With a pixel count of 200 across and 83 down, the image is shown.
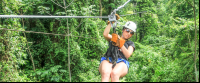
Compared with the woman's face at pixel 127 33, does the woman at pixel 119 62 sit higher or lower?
lower

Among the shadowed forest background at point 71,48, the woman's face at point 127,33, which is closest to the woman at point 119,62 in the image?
the woman's face at point 127,33

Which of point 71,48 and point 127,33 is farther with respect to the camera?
point 71,48

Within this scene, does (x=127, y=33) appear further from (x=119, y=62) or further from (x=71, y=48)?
(x=71, y=48)

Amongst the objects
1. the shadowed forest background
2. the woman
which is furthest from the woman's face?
the shadowed forest background

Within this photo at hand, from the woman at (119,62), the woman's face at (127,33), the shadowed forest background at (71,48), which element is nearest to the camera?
the woman at (119,62)

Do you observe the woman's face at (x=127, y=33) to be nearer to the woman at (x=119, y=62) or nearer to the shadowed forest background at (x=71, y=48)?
the woman at (x=119, y=62)

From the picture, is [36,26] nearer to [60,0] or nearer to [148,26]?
[60,0]

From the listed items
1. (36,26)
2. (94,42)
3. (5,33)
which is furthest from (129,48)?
(36,26)

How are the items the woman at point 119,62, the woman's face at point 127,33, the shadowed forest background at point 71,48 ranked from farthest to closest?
1. the shadowed forest background at point 71,48
2. the woman's face at point 127,33
3. the woman at point 119,62

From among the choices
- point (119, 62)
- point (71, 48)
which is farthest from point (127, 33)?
point (71, 48)

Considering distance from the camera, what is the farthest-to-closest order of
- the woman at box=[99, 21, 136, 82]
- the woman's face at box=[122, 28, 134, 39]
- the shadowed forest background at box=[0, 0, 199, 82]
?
the shadowed forest background at box=[0, 0, 199, 82]
the woman's face at box=[122, 28, 134, 39]
the woman at box=[99, 21, 136, 82]

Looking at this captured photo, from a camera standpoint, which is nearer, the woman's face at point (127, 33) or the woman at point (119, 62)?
the woman at point (119, 62)

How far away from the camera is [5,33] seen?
3832mm

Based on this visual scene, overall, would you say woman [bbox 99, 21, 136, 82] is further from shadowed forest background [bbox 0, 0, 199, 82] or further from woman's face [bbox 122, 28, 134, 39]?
shadowed forest background [bbox 0, 0, 199, 82]
